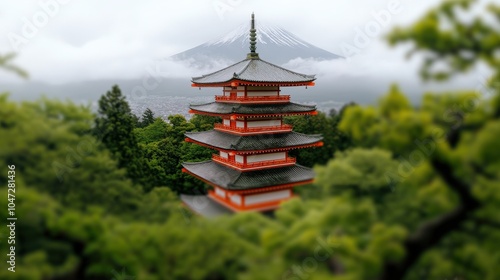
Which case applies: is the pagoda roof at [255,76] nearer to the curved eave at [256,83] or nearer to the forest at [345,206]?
the curved eave at [256,83]

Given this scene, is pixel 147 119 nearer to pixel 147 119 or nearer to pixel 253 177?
pixel 147 119

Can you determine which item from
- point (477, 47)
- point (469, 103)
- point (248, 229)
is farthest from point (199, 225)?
point (477, 47)

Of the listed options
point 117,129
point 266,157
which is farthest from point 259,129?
point 117,129

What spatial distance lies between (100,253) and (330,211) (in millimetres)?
6164

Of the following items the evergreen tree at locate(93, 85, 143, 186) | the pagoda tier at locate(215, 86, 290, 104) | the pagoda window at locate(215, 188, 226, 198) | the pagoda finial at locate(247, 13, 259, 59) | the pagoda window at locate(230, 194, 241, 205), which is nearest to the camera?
the evergreen tree at locate(93, 85, 143, 186)

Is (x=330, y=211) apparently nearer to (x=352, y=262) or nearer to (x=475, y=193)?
(x=352, y=262)

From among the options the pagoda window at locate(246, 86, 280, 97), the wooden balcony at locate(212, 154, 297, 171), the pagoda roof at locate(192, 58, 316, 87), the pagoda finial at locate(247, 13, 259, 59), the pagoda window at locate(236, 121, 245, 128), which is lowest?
the wooden balcony at locate(212, 154, 297, 171)

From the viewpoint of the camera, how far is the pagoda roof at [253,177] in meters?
16.2

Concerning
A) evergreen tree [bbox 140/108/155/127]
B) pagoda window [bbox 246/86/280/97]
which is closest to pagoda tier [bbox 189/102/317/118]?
pagoda window [bbox 246/86/280/97]

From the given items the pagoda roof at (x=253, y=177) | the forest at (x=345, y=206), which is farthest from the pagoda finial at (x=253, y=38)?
the forest at (x=345, y=206)

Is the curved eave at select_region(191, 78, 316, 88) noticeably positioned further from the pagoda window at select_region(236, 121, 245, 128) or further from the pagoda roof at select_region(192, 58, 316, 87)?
the pagoda window at select_region(236, 121, 245, 128)

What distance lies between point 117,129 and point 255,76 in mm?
Answer: 6718

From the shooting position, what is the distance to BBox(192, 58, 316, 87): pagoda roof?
16.5 meters

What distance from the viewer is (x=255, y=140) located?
56.1 feet
